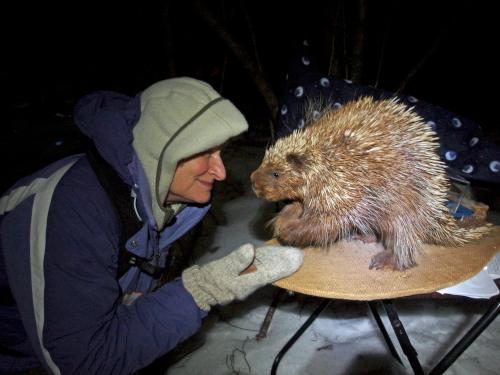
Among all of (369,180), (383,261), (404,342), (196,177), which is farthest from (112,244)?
(404,342)

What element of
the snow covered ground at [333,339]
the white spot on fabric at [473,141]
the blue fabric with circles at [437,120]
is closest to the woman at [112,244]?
the blue fabric with circles at [437,120]

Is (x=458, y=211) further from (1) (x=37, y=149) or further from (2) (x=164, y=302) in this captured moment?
(1) (x=37, y=149)

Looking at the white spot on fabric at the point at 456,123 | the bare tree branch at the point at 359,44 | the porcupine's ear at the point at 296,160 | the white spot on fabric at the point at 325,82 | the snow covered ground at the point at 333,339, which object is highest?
the bare tree branch at the point at 359,44

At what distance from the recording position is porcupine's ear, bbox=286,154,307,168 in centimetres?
125

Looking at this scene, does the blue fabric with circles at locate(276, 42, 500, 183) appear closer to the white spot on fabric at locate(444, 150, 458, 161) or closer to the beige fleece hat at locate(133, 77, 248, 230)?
the white spot on fabric at locate(444, 150, 458, 161)

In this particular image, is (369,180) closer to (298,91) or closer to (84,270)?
(84,270)

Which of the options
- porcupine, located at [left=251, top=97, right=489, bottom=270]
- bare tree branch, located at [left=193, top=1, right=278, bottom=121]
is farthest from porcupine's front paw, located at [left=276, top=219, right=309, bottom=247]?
bare tree branch, located at [left=193, top=1, right=278, bottom=121]

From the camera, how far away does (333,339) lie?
7.53ft

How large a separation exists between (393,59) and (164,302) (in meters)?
9.81

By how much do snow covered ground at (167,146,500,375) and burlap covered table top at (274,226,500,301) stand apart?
1091 mm

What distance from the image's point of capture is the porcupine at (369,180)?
1.13 meters

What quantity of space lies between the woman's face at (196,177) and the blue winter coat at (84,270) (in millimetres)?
164

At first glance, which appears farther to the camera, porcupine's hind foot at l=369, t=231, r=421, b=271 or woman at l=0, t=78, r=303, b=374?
porcupine's hind foot at l=369, t=231, r=421, b=271

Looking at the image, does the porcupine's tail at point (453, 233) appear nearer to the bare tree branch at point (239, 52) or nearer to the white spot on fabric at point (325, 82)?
the white spot on fabric at point (325, 82)
